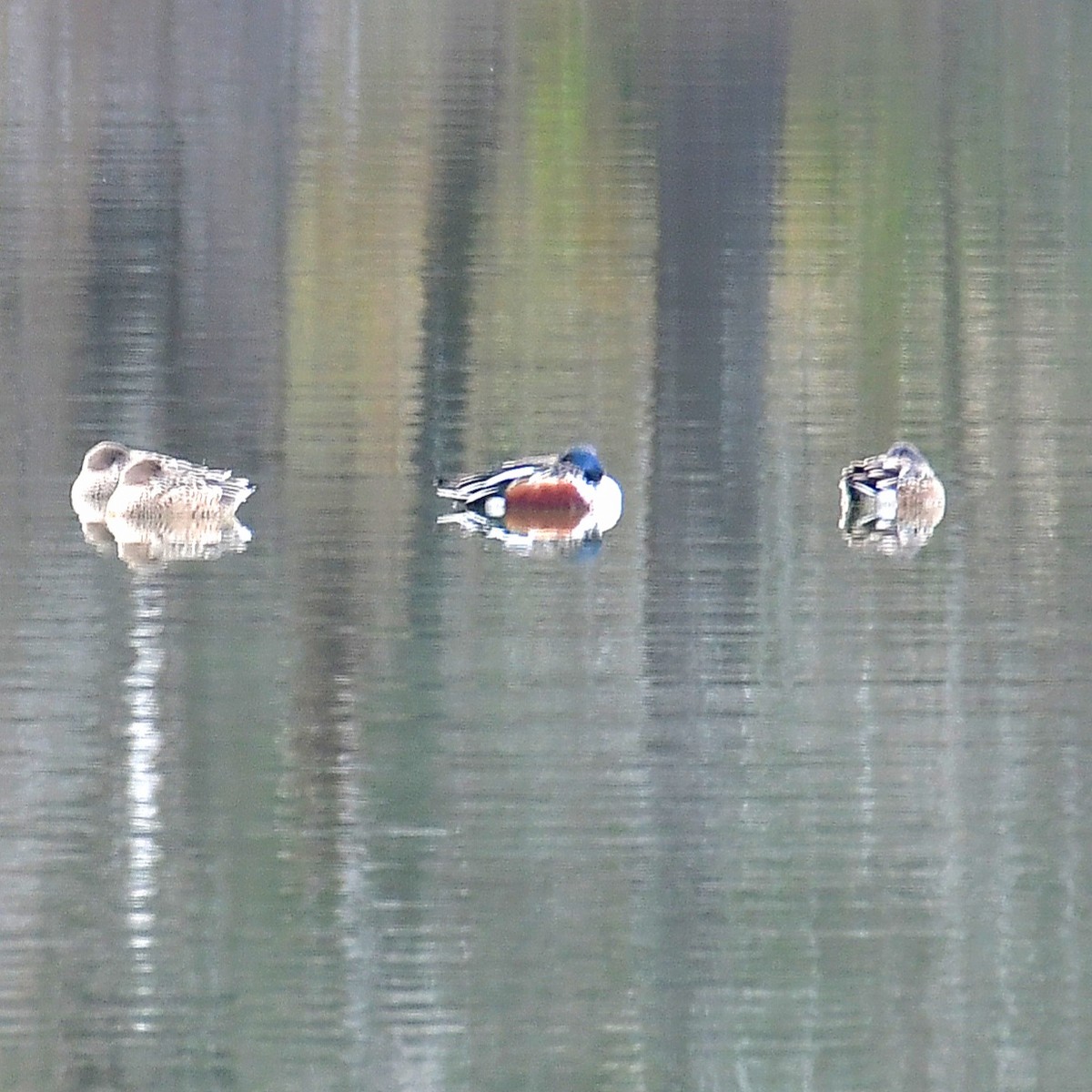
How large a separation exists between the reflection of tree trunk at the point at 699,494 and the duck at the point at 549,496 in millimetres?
277

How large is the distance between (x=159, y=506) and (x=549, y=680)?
3327 millimetres

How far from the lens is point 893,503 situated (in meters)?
13.9

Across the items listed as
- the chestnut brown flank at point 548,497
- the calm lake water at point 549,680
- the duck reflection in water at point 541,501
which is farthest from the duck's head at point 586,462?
the calm lake water at point 549,680

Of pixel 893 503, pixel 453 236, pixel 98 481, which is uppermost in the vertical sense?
pixel 453 236

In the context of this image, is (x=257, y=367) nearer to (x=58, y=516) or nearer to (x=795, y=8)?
(x=58, y=516)

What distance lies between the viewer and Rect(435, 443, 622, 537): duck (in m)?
14.3

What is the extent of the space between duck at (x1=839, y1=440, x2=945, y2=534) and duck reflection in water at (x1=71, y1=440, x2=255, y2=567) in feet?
8.92

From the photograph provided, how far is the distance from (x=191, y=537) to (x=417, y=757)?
380 cm

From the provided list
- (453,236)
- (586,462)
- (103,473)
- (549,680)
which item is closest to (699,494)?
(586,462)

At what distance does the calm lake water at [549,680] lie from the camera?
8.34 m

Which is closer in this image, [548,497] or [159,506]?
[159,506]

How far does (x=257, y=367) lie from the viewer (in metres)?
18.4

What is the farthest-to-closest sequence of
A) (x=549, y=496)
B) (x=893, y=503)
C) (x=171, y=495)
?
(x=549, y=496), (x=171, y=495), (x=893, y=503)

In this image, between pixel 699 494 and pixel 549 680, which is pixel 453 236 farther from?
pixel 549 680
